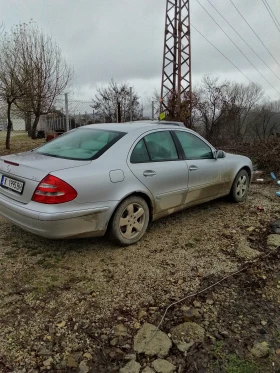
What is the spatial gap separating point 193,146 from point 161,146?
2.36 feet

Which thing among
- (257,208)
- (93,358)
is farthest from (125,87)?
(93,358)

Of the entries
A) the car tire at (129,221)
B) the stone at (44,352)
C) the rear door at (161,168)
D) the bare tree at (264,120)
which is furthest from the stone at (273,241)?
the bare tree at (264,120)

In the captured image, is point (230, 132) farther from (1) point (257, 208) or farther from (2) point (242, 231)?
(2) point (242, 231)

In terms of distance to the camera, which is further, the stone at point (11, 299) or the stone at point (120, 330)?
the stone at point (11, 299)

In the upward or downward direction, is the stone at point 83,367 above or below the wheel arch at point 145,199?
below

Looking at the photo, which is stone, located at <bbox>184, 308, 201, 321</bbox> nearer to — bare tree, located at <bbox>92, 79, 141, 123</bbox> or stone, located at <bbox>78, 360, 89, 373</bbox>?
stone, located at <bbox>78, 360, 89, 373</bbox>

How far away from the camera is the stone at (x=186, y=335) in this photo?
7.27 feet

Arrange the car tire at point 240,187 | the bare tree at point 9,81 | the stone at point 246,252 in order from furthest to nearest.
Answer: the bare tree at point 9,81 < the car tire at point 240,187 < the stone at point 246,252

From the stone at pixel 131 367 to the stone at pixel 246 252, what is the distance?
195cm

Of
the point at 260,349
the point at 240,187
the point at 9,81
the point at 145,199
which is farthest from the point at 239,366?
the point at 9,81

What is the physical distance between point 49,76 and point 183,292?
15.9m

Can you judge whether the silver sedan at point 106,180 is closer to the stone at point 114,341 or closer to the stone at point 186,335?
the stone at point 114,341

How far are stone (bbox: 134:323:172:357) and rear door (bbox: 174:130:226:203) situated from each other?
2.32 m

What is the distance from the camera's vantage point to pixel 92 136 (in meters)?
3.91
